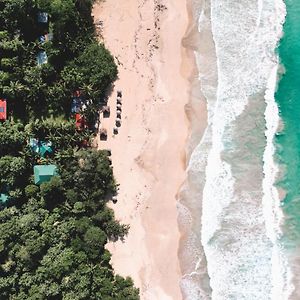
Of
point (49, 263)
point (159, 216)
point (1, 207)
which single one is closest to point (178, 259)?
point (159, 216)

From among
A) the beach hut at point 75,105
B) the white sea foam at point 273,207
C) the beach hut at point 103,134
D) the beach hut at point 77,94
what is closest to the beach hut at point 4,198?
the beach hut at point 75,105

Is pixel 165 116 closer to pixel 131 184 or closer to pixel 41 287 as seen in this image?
pixel 131 184

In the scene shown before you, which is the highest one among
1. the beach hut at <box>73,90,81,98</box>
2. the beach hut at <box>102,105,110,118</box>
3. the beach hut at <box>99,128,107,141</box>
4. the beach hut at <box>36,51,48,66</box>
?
the beach hut at <box>36,51,48,66</box>

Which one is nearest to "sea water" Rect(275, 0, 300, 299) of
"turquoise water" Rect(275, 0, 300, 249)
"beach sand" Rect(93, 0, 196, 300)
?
"turquoise water" Rect(275, 0, 300, 249)

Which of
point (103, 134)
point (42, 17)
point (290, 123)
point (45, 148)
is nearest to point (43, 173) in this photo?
point (45, 148)

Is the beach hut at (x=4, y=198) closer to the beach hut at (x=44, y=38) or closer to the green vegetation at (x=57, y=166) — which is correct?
the green vegetation at (x=57, y=166)

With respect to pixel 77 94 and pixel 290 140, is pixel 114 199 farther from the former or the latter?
pixel 290 140

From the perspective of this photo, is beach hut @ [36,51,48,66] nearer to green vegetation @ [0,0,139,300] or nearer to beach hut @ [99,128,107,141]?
green vegetation @ [0,0,139,300]
